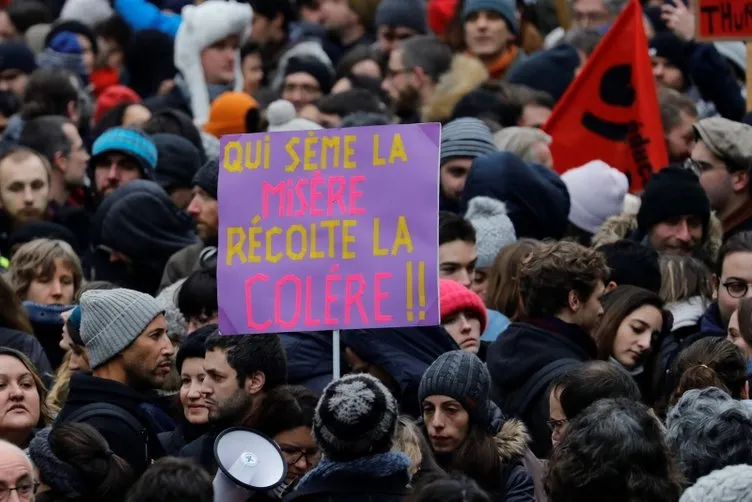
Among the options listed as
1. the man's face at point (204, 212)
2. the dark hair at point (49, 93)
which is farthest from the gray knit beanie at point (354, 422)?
the dark hair at point (49, 93)

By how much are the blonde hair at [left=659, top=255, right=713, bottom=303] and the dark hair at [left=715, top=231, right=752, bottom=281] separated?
0.39 m

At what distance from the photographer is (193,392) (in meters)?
9.83

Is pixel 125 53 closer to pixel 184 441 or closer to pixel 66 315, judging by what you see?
pixel 66 315

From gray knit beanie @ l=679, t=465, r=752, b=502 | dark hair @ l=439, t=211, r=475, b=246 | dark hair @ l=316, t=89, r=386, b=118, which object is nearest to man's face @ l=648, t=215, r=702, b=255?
dark hair @ l=439, t=211, r=475, b=246

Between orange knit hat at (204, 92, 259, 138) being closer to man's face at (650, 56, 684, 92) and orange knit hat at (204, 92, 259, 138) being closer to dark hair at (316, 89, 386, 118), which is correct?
dark hair at (316, 89, 386, 118)

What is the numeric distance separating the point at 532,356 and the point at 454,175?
11.4 feet

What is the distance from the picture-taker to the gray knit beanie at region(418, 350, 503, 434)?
9.12 meters

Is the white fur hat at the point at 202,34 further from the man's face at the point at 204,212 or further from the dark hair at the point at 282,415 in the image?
the dark hair at the point at 282,415

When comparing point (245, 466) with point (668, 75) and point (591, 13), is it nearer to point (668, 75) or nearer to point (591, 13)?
point (668, 75)

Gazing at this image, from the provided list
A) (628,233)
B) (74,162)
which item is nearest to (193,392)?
(628,233)

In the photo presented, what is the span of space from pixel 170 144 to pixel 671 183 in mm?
3667

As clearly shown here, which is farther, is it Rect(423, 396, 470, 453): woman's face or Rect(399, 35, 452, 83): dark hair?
Rect(399, 35, 452, 83): dark hair

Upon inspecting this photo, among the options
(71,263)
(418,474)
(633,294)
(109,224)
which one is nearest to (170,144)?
(109,224)

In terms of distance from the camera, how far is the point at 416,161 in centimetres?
971
